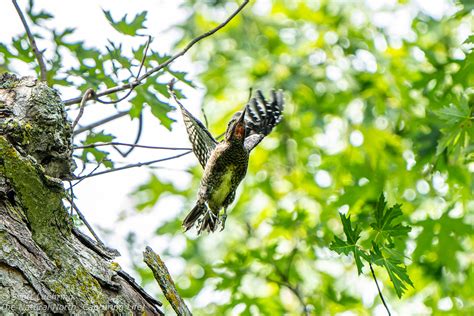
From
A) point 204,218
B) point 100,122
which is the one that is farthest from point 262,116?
point 100,122

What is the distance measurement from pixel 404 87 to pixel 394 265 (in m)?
4.39

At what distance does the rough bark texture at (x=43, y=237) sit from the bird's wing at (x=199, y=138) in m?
1.00

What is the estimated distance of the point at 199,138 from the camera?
138 inches

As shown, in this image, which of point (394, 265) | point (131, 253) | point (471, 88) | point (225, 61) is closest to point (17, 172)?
point (394, 265)

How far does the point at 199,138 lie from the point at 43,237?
1.50 metres

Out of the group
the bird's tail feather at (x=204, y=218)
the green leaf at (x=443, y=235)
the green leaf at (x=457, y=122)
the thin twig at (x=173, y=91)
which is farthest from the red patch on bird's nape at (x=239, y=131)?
the green leaf at (x=443, y=235)

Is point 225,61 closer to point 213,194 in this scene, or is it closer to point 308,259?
point 308,259

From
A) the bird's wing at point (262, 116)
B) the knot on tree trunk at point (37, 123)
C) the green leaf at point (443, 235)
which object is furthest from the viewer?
the green leaf at point (443, 235)

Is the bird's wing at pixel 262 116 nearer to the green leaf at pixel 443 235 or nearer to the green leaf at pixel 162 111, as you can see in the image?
the green leaf at pixel 162 111

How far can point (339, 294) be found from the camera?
17.4 feet

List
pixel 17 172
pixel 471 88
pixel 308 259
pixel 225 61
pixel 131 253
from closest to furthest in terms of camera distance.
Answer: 1. pixel 17 172
2. pixel 471 88
3. pixel 308 259
4. pixel 131 253
5. pixel 225 61

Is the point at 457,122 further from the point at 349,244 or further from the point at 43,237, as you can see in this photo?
the point at 43,237

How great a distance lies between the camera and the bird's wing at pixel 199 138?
3.30m

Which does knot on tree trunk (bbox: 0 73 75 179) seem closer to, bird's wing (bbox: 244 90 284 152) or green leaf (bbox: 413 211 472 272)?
bird's wing (bbox: 244 90 284 152)
